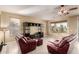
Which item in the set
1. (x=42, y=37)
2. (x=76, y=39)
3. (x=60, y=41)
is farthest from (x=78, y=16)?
(x=42, y=37)

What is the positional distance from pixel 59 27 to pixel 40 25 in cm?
53

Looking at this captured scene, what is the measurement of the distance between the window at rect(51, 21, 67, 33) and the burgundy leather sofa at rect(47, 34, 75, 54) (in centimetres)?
22

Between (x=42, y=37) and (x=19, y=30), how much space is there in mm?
714

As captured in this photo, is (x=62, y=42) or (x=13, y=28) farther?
(x=62, y=42)

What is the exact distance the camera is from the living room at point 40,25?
83.6 inches

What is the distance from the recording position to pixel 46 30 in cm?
240

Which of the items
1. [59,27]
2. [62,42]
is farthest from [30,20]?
[62,42]

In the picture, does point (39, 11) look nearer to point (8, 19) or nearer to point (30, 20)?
point (30, 20)

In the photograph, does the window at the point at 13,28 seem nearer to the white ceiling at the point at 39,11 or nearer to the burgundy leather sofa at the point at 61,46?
the white ceiling at the point at 39,11

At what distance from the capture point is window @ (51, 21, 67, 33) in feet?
7.39

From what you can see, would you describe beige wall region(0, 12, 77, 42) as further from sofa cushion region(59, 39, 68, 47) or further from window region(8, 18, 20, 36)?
sofa cushion region(59, 39, 68, 47)

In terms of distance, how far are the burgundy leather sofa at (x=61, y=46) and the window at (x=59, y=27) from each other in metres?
0.22

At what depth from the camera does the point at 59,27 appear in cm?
232
